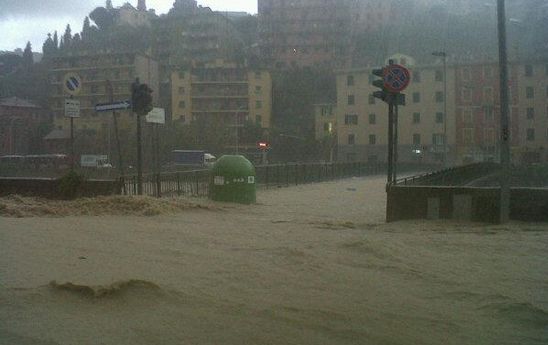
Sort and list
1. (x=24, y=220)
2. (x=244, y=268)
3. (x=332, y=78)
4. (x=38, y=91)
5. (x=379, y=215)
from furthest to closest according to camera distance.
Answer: (x=332, y=78), (x=38, y=91), (x=379, y=215), (x=24, y=220), (x=244, y=268)

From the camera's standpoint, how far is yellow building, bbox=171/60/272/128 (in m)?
63.2

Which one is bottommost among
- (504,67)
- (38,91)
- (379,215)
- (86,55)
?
(379,215)

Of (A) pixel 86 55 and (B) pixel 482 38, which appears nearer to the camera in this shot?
(B) pixel 482 38

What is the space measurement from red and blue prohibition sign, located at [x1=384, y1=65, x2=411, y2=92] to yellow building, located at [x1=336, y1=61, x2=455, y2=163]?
2835 centimetres

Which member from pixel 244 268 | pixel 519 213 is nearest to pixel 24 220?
pixel 244 268

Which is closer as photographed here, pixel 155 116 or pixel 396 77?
pixel 396 77

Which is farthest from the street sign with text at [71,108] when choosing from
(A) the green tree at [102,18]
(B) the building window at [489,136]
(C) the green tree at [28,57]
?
(A) the green tree at [102,18]

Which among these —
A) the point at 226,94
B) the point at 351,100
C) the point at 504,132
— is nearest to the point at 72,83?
the point at 504,132

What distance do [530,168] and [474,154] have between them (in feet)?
58.0

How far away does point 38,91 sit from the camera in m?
37.4

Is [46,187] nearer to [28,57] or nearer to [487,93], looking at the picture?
[28,57]

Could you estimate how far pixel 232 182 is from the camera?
18.9 metres

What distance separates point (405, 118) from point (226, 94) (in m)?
22.7

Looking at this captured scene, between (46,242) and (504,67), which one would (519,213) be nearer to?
(504,67)
